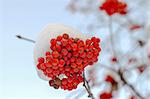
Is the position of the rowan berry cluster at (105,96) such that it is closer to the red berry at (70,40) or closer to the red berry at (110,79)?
the red berry at (110,79)

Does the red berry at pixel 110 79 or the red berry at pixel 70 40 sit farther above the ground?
the red berry at pixel 110 79

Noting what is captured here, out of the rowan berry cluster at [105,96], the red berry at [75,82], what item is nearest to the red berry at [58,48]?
the red berry at [75,82]

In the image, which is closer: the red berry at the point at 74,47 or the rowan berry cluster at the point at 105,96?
the red berry at the point at 74,47

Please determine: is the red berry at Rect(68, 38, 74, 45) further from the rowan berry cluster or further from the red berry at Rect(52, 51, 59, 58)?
the rowan berry cluster

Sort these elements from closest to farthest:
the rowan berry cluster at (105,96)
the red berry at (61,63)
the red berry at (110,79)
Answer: the red berry at (61,63), the rowan berry cluster at (105,96), the red berry at (110,79)

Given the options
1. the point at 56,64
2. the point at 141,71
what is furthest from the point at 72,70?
the point at 141,71

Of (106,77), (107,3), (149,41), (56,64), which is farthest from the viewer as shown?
(149,41)

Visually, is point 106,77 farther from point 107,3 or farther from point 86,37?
point 86,37

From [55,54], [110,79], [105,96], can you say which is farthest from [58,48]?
[110,79]
